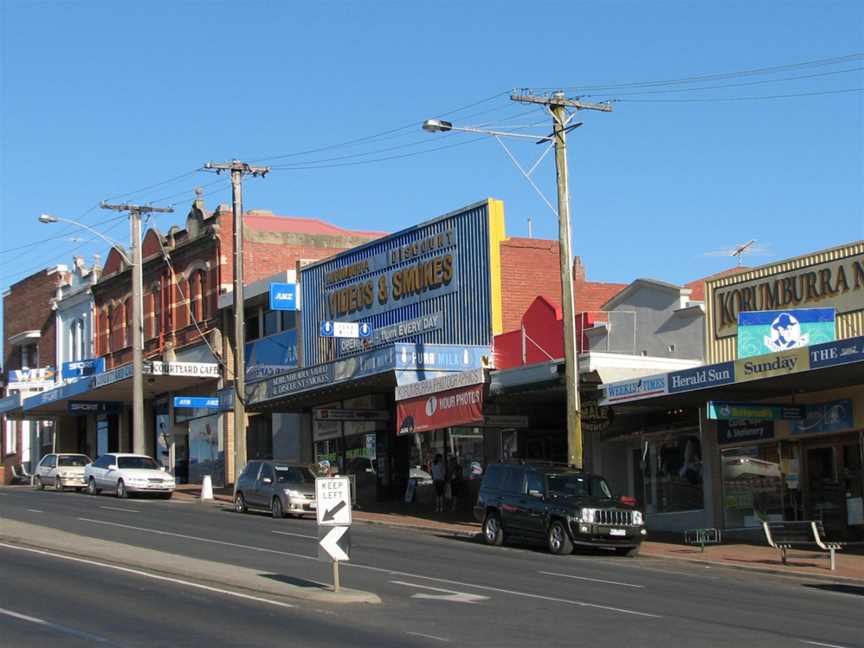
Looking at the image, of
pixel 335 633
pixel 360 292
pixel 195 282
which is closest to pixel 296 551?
pixel 335 633

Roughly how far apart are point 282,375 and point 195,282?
13677 millimetres

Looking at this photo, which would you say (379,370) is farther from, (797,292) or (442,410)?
(797,292)

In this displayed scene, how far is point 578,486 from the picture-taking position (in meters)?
25.3

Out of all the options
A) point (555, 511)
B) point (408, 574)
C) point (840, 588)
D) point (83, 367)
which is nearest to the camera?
point (408, 574)

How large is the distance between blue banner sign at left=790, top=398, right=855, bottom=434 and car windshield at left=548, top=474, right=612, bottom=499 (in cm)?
502

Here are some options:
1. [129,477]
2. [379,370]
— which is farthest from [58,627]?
[129,477]

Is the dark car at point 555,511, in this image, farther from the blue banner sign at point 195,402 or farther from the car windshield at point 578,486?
the blue banner sign at point 195,402

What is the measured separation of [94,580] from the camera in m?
17.2

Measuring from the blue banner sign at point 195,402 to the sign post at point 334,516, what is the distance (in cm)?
2922

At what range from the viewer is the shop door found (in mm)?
27000

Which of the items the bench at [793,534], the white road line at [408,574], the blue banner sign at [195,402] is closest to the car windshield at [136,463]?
the blue banner sign at [195,402]

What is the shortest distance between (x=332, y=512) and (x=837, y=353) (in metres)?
11.0

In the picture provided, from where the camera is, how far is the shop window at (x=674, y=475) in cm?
3005

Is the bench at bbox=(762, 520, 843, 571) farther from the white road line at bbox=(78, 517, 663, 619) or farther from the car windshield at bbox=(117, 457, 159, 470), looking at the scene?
the car windshield at bbox=(117, 457, 159, 470)
